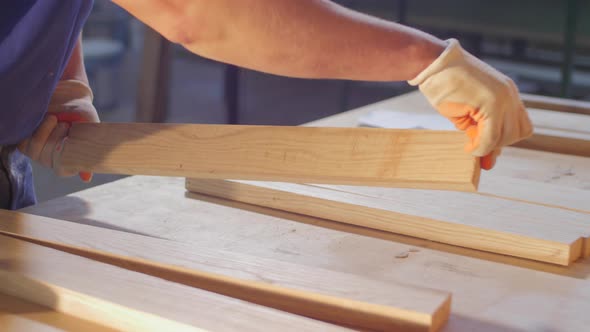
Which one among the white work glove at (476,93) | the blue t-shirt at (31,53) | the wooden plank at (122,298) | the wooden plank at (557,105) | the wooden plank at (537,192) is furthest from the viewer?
the wooden plank at (557,105)

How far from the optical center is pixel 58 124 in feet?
5.27

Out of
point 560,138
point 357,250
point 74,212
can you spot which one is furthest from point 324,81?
point 357,250

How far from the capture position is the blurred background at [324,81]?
445cm

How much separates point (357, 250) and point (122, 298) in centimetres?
48

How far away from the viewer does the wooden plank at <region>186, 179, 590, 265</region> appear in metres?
1.33

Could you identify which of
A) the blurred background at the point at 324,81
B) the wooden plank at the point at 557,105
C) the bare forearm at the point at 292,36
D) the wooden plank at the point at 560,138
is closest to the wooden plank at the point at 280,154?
the bare forearm at the point at 292,36

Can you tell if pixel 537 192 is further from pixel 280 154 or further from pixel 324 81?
pixel 324 81

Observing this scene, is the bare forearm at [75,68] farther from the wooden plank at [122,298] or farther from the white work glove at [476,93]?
the white work glove at [476,93]

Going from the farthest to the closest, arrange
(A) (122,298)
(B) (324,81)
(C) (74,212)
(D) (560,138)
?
(B) (324,81)
(D) (560,138)
(C) (74,212)
(A) (122,298)

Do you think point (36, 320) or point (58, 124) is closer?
point (36, 320)

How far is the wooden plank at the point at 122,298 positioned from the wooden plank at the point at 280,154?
33cm

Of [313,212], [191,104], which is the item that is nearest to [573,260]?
[313,212]

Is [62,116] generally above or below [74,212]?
above

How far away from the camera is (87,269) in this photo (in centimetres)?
113
